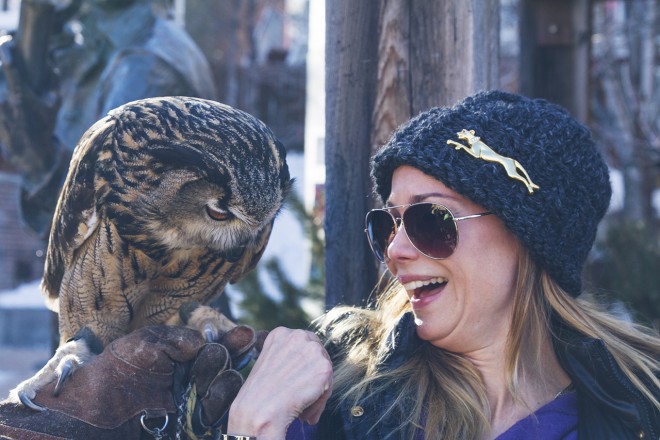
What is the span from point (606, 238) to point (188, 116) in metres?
4.53

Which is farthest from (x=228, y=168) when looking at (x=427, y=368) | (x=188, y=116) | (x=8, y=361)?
(x=8, y=361)

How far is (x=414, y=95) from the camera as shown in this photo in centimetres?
252

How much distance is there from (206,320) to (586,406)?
967mm

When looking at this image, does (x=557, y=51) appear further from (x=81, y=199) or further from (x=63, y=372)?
(x=63, y=372)

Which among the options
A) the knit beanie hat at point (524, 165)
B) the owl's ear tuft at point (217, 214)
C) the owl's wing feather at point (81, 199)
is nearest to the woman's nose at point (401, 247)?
the knit beanie hat at point (524, 165)

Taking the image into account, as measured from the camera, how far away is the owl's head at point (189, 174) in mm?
1950

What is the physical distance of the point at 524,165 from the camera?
1882mm

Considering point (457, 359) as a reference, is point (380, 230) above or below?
above

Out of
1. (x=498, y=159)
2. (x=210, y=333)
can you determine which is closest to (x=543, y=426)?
(x=498, y=159)

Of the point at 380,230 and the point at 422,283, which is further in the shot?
the point at 380,230

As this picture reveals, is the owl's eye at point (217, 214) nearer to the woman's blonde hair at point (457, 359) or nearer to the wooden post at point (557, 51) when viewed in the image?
the woman's blonde hair at point (457, 359)

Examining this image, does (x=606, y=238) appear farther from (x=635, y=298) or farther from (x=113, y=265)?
(x=113, y=265)

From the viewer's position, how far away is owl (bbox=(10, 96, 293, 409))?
1958mm

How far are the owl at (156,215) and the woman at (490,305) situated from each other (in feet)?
1.06
